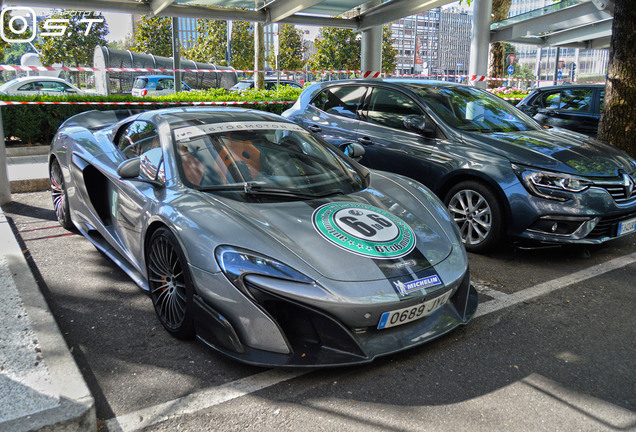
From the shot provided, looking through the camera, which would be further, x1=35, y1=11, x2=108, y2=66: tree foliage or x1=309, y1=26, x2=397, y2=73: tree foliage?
x1=309, y1=26, x2=397, y2=73: tree foliage

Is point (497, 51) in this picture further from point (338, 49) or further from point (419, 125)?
point (338, 49)

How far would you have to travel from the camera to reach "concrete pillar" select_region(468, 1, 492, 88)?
1376 cm

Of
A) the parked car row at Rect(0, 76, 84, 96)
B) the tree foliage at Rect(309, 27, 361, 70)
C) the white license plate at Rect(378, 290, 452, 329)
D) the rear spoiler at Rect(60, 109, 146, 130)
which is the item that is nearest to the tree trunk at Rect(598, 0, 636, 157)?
the white license plate at Rect(378, 290, 452, 329)

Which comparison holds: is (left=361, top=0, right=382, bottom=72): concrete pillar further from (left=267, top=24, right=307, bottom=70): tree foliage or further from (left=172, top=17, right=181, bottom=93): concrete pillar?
(left=267, top=24, right=307, bottom=70): tree foliage

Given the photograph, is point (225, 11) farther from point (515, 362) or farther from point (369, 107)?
point (515, 362)

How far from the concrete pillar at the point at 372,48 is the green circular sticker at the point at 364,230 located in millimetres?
9707

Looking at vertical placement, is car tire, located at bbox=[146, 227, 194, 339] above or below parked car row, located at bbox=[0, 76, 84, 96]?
below

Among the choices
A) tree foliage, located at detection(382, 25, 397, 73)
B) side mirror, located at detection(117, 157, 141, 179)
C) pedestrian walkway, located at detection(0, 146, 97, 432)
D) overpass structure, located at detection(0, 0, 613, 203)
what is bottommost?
pedestrian walkway, located at detection(0, 146, 97, 432)

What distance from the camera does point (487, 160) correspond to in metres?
4.91

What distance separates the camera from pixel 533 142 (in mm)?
5148

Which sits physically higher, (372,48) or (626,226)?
(372,48)

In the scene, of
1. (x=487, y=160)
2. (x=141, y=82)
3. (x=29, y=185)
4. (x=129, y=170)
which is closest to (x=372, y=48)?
(x=29, y=185)

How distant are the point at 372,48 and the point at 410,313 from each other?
10609mm

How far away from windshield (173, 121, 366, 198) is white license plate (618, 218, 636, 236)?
2.44m
